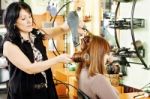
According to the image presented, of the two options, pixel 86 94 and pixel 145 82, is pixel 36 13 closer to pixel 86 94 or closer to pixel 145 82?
pixel 145 82

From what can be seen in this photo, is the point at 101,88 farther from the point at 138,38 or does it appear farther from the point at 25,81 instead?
the point at 138,38

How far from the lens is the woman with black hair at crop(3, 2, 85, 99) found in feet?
6.40

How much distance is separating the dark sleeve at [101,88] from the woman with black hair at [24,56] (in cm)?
32

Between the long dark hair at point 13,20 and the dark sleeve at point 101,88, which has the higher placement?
the long dark hair at point 13,20

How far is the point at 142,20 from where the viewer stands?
2.40m

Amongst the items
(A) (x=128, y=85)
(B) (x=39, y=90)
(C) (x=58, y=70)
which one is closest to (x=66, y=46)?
(C) (x=58, y=70)

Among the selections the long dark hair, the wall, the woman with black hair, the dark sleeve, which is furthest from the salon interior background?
the long dark hair

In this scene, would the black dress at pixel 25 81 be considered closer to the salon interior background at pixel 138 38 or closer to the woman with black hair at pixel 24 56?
the woman with black hair at pixel 24 56

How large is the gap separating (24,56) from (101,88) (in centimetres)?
54

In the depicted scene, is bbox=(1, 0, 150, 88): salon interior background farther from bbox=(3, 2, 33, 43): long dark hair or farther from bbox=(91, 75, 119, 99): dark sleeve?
bbox=(3, 2, 33, 43): long dark hair

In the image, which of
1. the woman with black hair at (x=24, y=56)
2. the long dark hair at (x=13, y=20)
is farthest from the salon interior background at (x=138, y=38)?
the long dark hair at (x=13, y=20)

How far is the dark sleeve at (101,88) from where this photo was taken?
188 centimetres

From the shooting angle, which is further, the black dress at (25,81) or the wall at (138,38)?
the wall at (138,38)

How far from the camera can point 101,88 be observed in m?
1.88
